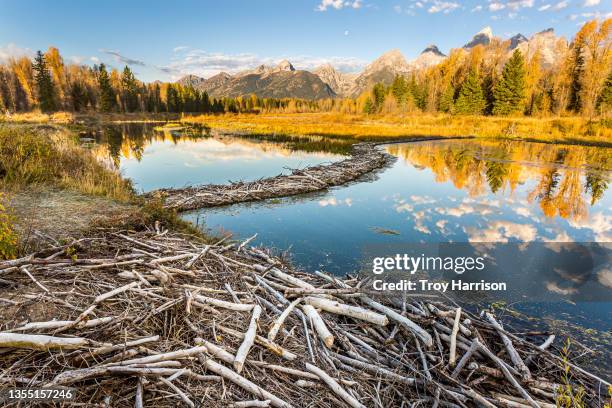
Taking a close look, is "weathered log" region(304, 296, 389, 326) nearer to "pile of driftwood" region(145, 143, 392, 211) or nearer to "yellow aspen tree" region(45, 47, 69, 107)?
"pile of driftwood" region(145, 143, 392, 211)

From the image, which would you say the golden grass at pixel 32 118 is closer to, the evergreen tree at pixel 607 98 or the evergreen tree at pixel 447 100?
the evergreen tree at pixel 447 100

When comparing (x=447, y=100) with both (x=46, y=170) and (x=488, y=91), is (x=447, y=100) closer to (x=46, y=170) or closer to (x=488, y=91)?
(x=488, y=91)

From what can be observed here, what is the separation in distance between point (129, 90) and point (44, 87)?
88.2 feet

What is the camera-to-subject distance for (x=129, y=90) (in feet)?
338

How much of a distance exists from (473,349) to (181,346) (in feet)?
11.6

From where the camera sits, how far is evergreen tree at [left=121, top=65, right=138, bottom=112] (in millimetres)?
100750

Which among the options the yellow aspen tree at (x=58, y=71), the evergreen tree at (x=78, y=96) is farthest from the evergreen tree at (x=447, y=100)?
the yellow aspen tree at (x=58, y=71)

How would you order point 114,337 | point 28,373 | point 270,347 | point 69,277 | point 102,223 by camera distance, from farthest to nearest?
point 102,223 < point 69,277 < point 270,347 < point 114,337 < point 28,373

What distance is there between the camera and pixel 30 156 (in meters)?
11.6

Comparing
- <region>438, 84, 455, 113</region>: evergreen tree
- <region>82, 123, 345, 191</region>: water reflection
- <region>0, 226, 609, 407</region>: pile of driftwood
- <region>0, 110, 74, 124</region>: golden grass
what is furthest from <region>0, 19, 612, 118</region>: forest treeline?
<region>0, 226, 609, 407</region>: pile of driftwood

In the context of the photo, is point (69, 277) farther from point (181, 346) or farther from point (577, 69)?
point (577, 69)

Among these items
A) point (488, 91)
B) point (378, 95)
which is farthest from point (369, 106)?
point (488, 91)

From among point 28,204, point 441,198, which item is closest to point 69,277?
point 28,204

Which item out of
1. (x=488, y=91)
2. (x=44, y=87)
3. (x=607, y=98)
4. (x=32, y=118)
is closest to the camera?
(x=607, y=98)
